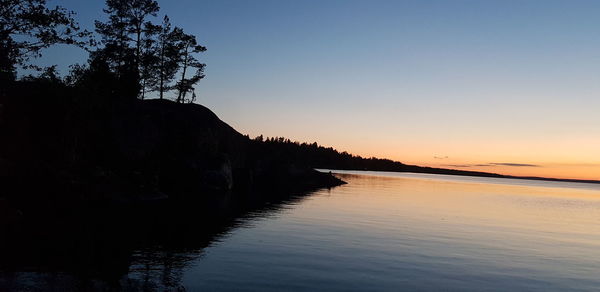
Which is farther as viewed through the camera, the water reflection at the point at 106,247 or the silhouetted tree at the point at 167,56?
the silhouetted tree at the point at 167,56

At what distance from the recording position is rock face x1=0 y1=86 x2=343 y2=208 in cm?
3869

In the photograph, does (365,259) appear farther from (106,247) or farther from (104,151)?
(104,151)

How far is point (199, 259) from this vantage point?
65.6ft

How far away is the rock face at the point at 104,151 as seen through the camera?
3869 cm

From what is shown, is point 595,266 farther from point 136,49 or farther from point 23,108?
point 136,49

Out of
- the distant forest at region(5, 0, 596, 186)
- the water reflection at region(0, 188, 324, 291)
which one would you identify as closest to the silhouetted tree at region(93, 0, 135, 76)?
the distant forest at region(5, 0, 596, 186)

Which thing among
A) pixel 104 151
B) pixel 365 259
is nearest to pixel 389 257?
pixel 365 259

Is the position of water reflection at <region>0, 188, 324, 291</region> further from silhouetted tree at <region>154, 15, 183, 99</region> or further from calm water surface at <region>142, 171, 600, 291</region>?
silhouetted tree at <region>154, 15, 183, 99</region>

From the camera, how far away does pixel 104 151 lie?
2074 inches

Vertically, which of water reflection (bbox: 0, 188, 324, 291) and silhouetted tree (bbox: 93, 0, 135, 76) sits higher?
silhouetted tree (bbox: 93, 0, 135, 76)

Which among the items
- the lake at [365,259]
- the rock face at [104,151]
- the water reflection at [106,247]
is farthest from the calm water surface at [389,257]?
the rock face at [104,151]

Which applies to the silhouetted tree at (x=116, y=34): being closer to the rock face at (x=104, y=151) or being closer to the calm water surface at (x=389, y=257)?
the rock face at (x=104, y=151)

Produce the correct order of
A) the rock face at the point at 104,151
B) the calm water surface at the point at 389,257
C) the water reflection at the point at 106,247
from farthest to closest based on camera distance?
the rock face at the point at 104,151 < the calm water surface at the point at 389,257 < the water reflection at the point at 106,247

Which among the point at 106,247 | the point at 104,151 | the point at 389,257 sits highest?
the point at 104,151
